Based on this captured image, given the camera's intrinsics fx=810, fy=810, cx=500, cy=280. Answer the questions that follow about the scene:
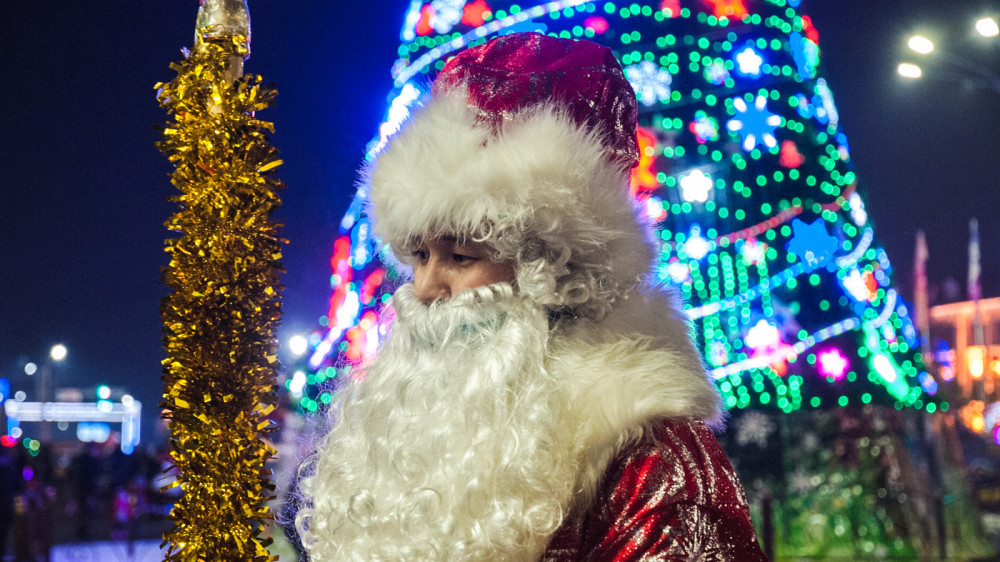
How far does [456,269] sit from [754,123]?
30.1 ft

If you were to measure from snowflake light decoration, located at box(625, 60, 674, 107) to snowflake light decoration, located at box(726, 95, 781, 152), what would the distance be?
887 millimetres

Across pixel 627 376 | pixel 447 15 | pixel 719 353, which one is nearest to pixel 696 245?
pixel 719 353

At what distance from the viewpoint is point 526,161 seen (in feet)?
5.77


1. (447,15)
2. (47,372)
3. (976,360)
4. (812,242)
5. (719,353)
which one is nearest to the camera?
(719,353)

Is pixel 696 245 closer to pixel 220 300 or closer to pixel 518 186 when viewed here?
pixel 518 186

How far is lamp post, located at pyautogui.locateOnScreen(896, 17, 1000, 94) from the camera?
6.18 meters

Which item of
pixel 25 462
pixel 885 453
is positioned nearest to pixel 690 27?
pixel 885 453

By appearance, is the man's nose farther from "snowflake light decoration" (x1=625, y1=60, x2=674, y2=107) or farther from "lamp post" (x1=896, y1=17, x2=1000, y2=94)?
"snowflake light decoration" (x1=625, y1=60, x2=674, y2=107)

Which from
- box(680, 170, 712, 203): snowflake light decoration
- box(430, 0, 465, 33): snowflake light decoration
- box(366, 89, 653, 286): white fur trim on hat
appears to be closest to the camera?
box(366, 89, 653, 286): white fur trim on hat

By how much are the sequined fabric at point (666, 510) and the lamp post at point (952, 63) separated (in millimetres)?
5758

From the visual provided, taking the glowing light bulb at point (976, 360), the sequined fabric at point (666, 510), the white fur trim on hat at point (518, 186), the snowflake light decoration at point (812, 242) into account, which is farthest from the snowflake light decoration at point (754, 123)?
the glowing light bulb at point (976, 360)

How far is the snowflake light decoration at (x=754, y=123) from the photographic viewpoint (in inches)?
400

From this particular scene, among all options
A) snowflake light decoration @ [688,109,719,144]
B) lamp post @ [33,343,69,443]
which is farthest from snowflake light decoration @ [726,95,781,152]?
lamp post @ [33,343,69,443]

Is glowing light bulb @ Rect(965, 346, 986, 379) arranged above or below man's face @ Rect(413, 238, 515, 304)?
above
